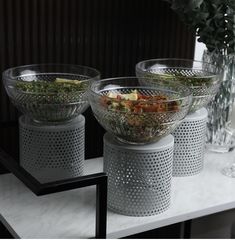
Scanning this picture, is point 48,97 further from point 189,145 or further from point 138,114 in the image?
point 189,145

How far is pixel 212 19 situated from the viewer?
1104 mm

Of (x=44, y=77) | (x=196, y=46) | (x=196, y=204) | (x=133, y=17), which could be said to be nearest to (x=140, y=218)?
(x=196, y=204)

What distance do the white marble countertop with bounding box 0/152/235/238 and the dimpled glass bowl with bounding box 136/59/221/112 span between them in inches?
6.6

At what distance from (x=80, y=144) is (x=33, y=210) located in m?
0.16

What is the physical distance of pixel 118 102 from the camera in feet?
2.97

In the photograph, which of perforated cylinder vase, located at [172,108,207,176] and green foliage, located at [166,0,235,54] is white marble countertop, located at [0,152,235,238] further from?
green foliage, located at [166,0,235,54]

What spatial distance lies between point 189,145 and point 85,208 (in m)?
0.26

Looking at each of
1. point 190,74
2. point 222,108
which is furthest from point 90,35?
point 222,108

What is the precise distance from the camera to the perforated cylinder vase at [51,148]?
3.25ft

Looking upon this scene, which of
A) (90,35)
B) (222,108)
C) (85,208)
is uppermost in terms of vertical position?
(90,35)

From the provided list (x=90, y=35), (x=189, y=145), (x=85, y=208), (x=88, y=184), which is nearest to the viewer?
(x=88, y=184)

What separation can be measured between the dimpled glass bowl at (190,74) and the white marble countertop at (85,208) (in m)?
0.17

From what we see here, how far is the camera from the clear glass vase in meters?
1.17

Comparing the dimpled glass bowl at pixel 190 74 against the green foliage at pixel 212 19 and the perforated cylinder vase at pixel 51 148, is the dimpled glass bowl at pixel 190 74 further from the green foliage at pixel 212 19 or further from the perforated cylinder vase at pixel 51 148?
the perforated cylinder vase at pixel 51 148
